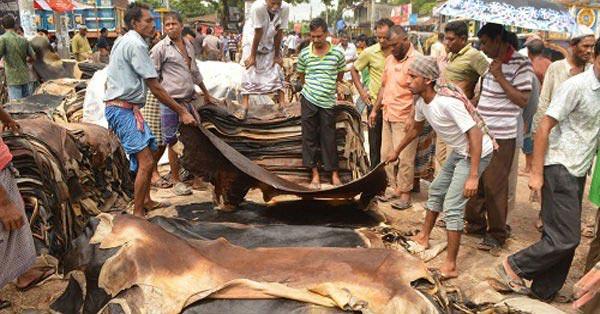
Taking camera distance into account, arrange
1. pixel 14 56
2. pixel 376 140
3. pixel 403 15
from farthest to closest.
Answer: pixel 403 15, pixel 14 56, pixel 376 140

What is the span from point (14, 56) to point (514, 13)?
8.31m

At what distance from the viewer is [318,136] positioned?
19.2 feet

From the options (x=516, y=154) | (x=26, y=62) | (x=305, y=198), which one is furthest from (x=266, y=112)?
(x=26, y=62)

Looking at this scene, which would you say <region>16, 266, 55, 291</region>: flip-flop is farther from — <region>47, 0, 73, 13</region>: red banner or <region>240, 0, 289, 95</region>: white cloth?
<region>47, 0, 73, 13</region>: red banner

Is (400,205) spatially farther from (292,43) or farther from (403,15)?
(403,15)

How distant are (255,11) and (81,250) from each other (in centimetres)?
444

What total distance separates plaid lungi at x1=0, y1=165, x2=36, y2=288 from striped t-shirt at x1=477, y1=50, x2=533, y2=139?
141 inches

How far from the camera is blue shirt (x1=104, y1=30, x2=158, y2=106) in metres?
4.54

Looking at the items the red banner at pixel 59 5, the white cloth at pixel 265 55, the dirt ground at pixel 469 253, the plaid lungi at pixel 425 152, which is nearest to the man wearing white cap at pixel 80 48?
the red banner at pixel 59 5

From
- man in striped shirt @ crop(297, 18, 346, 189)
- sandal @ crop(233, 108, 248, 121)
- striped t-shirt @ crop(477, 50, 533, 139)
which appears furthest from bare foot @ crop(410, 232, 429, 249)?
sandal @ crop(233, 108, 248, 121)

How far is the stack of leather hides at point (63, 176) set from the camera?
13.6ft

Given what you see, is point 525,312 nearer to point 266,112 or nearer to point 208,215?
point 208,215

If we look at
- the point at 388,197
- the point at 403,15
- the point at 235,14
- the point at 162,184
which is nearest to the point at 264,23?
the point at 162,184

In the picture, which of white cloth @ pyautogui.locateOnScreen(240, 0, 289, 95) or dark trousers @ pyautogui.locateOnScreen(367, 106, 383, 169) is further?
white cloth @ pyautogui.locateOnScreen(240, 0, 289, 95)
